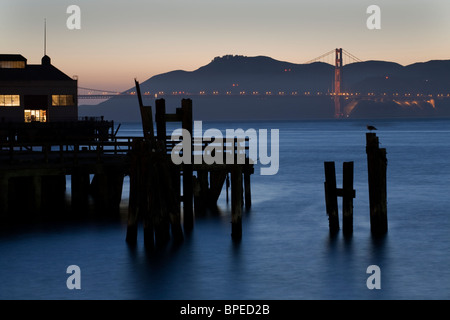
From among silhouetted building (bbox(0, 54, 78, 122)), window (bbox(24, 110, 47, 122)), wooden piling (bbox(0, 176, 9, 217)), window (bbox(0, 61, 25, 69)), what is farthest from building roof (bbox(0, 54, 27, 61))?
wooden piling (bbox(0, 176, 9, 217))

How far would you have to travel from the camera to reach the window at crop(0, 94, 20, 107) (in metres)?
67.8

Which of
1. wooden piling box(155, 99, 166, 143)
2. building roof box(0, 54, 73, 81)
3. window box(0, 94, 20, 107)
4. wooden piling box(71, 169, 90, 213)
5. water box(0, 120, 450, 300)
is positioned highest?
building roof box(0, 54, 73, 81)

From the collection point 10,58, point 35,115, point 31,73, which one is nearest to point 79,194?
point 35,115

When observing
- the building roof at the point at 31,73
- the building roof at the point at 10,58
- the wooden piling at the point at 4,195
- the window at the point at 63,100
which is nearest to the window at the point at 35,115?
the window at the point at 63,100

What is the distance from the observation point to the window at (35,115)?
67812 mm

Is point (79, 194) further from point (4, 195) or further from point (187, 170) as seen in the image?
point (187, 170)

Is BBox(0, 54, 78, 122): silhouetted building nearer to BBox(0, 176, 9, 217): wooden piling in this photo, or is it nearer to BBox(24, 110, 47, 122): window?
BBox(24, 110, 47, 122): window

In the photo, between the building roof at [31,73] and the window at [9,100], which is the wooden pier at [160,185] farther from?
the building roof at [31,73]

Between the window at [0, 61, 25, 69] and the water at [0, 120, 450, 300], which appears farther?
the window at [0, 61, 25, 69]

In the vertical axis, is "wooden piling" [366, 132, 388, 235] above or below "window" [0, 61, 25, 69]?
below

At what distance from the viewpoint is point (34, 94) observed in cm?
6888
